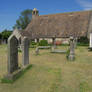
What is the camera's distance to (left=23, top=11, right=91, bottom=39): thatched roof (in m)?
24.5

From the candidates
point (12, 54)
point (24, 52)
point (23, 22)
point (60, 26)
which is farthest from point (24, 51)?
point (23, 22)

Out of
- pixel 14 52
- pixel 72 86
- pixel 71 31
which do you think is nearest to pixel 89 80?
pixel 72 86

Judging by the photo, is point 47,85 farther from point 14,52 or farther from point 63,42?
point 63,42

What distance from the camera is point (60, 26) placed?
2652 centimetres

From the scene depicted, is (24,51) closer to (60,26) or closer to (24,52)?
(24,52)

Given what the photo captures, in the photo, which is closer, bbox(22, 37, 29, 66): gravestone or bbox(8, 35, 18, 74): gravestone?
bbox(8, 35, 18, 74): gravestone

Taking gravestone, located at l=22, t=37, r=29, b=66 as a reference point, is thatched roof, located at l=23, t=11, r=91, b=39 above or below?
above

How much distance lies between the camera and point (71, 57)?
9.30 meters

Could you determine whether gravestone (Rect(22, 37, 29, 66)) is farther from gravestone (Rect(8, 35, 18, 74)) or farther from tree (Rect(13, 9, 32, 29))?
tree (Rect(13, 9, 32, 29))

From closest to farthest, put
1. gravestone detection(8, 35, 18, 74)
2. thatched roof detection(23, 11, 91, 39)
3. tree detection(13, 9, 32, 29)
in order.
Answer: gravestone detection(8, 35, 18, 74) < thatched roof detection(23, 11, 91, 39) < tree detection(13, 9, 32, 29)

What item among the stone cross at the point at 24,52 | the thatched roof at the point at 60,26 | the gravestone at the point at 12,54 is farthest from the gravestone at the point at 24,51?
the thatched roof at the point at 60,26

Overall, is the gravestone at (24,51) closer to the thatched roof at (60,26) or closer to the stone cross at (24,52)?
the stone cross at (24,52)

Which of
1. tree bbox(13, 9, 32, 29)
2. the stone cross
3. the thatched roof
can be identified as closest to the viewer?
the stone cross

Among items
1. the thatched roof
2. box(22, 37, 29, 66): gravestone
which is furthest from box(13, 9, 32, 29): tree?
box(22, 37, 29, 66): gravestone
